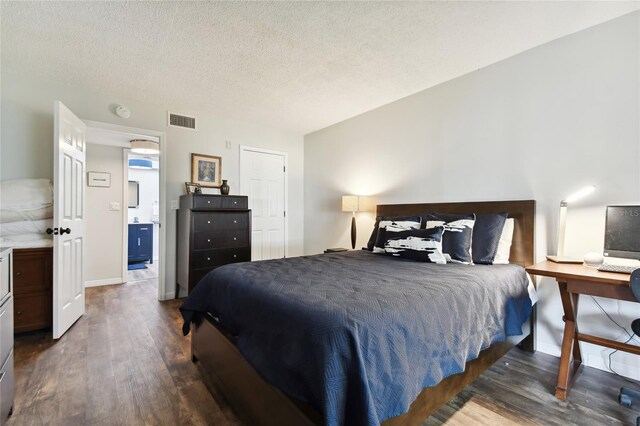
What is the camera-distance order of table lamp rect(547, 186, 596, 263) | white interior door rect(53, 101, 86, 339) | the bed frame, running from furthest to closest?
white interior door rect(53, 101, 86, 339), table lamp rect(547, 186, 596, 263), the bed frame

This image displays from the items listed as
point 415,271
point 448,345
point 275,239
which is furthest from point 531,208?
point 275,239

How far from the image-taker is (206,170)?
4121 mm

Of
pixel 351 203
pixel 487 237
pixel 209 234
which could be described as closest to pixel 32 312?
pixel 209 234

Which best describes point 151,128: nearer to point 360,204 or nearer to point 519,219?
point 360,204

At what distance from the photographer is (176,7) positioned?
1996mm

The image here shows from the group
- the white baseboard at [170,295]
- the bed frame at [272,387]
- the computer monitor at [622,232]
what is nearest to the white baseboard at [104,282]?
the white baseboard at [170,295]

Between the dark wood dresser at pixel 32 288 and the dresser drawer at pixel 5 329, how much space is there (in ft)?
4.58

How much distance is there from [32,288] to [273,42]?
3057 mm

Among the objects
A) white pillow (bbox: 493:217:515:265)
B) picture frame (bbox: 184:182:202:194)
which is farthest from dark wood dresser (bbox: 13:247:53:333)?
white pillow (bbox: 493:217:515:265)

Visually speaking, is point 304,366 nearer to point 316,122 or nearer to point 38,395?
point 38,395

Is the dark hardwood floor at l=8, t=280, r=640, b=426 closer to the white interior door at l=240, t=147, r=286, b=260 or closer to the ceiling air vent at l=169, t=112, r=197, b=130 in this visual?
the white interior door at l=240, t=147, r=286, b=260

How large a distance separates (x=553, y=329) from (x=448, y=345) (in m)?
1.60

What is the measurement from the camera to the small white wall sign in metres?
4.47

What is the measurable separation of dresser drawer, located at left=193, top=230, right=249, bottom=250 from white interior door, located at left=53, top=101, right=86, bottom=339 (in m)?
1.12
